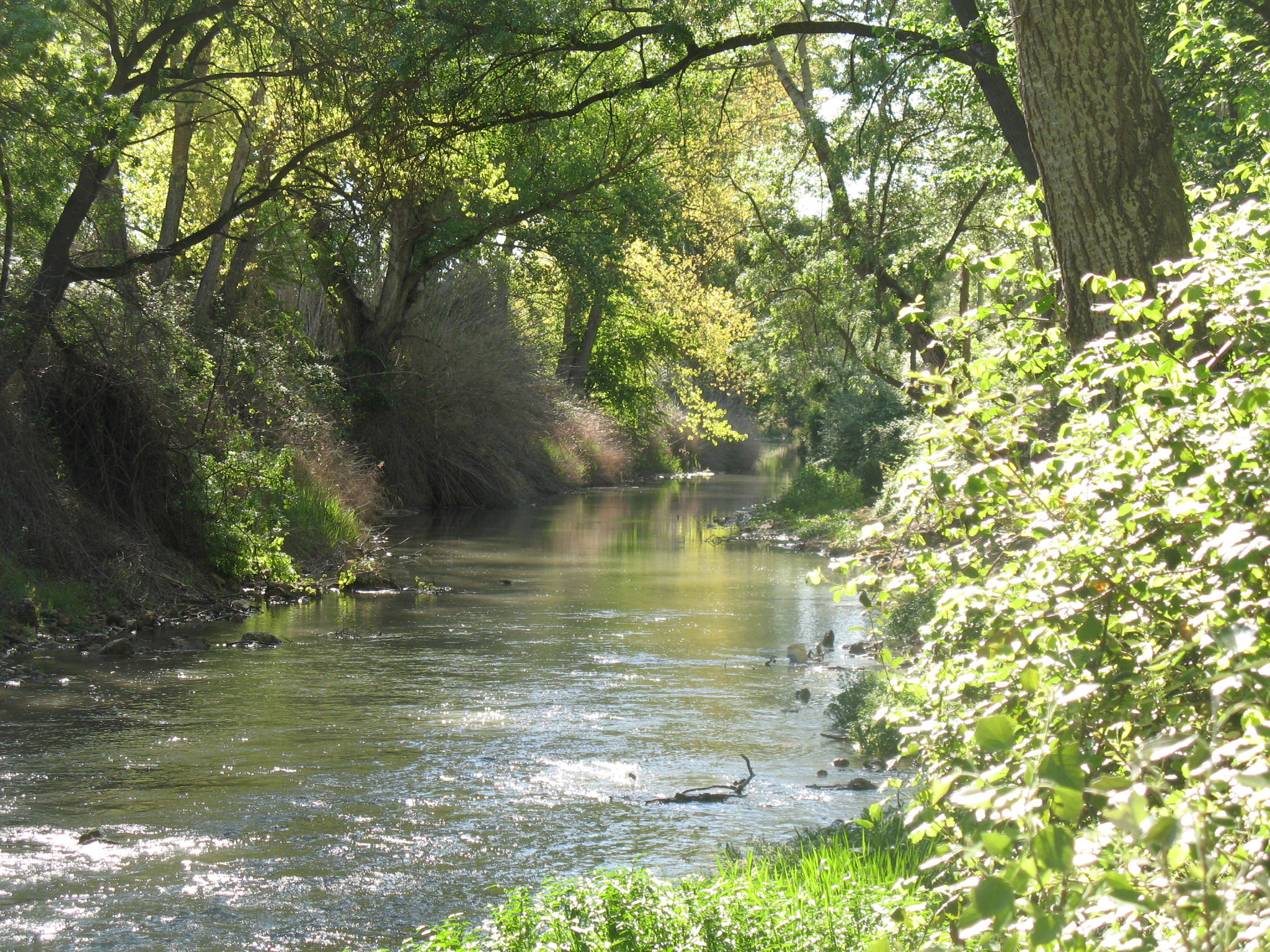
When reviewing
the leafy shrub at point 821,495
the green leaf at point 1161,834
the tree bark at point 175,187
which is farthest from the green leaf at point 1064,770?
the leafy shrub at point 821,495

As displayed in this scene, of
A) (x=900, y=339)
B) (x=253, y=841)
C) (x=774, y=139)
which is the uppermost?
(x=774, y=139)

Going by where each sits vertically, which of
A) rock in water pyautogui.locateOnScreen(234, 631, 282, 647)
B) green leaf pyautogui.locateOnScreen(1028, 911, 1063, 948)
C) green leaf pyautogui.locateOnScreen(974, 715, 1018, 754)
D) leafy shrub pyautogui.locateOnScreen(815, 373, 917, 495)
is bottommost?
rock in water pyautogui.locateOnScreen(234, 631, 282, 647)

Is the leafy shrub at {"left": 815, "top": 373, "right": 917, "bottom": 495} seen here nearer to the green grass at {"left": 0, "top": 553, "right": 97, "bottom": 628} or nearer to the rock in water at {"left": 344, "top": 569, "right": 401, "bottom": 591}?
the rock in water at {"left": 344, "top": 569, "right": 401, "bottom": 591}

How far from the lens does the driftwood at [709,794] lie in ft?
25.0

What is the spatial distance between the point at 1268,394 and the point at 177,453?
1333 cm

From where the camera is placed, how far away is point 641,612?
14.9 metres

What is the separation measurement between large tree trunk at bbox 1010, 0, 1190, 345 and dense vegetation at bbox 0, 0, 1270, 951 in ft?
0.05

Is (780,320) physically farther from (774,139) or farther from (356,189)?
(356,189)

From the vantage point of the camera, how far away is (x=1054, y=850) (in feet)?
6.91

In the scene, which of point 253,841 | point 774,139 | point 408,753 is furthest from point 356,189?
point 253,841

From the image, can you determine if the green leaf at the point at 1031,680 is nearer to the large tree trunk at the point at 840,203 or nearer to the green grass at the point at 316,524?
the green grass at the point at 316,524

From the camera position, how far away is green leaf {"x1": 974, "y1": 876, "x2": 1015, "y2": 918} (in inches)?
79.5

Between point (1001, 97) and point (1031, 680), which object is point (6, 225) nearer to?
point (1001, 97)

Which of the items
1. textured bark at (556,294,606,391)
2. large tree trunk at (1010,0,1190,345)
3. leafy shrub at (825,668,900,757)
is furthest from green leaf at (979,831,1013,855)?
textured bark at (556,294,606,391)
